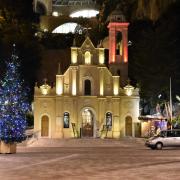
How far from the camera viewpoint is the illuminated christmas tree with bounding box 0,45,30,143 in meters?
32.5

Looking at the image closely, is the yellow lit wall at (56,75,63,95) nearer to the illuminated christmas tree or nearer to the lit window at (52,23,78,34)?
the illuminated christmas tree

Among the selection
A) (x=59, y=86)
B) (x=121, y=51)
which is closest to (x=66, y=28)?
(x=121, y=51)

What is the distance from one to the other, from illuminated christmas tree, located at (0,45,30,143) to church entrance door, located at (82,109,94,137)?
22.2m

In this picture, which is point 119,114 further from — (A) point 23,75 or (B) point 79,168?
(B) point 79,168

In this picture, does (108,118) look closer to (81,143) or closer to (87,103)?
(87,103)

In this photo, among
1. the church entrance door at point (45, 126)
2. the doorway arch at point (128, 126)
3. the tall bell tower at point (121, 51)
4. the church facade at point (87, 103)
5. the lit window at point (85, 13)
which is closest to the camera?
the church entrance door at point (45, 126)

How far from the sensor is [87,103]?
2172 inches

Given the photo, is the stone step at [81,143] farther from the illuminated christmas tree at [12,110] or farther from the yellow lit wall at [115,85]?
the illuminated christmas tree at [12,110]

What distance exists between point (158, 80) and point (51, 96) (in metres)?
13.3

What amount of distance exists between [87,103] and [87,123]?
2.33 meters

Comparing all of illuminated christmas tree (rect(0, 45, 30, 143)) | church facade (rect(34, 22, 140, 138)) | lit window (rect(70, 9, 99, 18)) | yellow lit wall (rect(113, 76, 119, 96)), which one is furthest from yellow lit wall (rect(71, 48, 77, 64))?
lit window (rect(70, 9, 99, 18))

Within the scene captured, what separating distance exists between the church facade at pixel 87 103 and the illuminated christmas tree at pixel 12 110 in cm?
2090

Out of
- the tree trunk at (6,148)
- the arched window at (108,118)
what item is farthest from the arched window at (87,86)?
the tree trunk at (6,148)

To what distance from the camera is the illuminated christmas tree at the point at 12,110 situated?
107 ft
